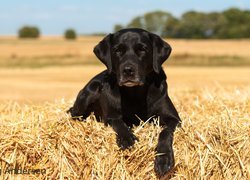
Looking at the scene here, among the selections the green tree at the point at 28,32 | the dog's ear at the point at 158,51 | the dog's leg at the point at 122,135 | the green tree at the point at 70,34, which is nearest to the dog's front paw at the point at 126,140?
the dog's leg at the point at 122,135

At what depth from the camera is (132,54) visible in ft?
19.0

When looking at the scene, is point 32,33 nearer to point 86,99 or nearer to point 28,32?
point 28,32

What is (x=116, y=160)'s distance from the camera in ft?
17.1

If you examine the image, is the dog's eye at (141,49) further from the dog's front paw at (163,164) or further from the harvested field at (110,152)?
the dog's front paw at (163,164)

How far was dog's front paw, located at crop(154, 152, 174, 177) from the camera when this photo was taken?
16.7 ft

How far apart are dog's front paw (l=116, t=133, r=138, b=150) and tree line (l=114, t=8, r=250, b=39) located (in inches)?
2654

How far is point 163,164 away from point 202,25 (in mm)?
75313

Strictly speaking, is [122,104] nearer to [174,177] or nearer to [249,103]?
[174,177]

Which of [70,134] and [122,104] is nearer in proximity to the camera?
[70,134]

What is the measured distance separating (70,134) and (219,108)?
2.88 meters

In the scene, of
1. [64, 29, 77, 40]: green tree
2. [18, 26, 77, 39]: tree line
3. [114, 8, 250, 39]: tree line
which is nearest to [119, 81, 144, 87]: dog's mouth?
[114, 8, 250, 39]: tree line

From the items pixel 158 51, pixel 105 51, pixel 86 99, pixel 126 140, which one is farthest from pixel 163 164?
pixel 86 99

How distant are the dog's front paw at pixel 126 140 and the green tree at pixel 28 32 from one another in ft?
275

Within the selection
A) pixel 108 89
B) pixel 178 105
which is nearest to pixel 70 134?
pixel 108 89
